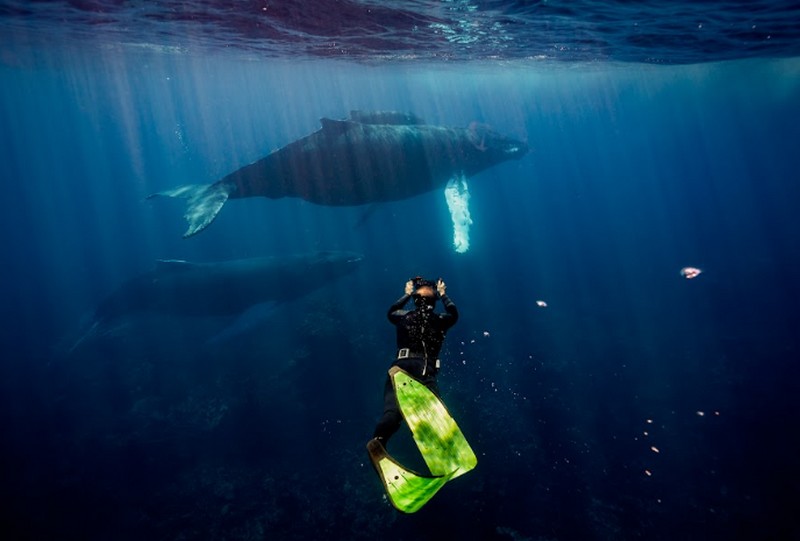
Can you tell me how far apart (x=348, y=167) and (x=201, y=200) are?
4602 mm

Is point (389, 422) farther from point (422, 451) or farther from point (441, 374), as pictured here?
point (441, 374)

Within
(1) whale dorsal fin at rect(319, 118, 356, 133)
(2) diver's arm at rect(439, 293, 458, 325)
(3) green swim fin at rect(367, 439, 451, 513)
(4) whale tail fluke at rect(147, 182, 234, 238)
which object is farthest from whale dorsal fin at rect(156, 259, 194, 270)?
(3) green swim fin at rect(367, 439, 451, 513)

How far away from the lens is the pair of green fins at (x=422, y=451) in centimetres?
369

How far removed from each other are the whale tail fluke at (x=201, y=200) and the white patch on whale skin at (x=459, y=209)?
712cm

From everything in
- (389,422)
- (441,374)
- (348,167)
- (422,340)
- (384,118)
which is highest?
(384,118)

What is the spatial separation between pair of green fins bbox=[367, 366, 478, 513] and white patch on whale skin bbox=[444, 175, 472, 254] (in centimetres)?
791

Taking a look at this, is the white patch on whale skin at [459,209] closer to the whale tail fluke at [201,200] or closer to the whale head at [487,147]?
the whale head at [487,147]

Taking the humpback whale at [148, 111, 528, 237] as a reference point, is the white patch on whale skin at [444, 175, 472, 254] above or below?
below

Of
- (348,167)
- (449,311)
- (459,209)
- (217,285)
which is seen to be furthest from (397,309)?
(217,285)

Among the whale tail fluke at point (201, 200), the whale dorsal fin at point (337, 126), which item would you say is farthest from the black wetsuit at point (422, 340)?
the whale dorsal fin at point (337, 126)

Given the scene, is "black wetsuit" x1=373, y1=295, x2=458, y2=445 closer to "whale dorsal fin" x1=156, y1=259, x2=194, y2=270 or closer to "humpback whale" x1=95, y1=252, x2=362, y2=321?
"humpback whale" x1=95, y1=252, x2=362, y2=321

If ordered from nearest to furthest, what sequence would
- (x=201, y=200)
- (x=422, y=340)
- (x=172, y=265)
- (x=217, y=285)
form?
(x=422, y=340)
(x=201, y=200)
(x=172, y=265)
(x=217, y=285)

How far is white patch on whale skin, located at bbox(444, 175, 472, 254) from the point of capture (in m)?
12.8

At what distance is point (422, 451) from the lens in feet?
13.3
